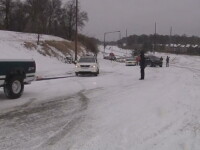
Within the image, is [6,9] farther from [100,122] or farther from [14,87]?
[100,122]

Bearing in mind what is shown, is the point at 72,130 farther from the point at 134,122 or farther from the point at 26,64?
the point at 26,64

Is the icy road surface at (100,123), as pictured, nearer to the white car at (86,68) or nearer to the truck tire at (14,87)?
the truck tire at (14,87)

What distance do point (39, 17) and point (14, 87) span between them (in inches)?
2048

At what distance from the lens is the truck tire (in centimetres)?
1448

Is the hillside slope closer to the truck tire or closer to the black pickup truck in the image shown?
the black pickup truck

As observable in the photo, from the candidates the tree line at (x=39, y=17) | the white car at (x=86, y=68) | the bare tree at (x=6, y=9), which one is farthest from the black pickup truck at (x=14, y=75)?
the bare tree at (x=6, y=9)

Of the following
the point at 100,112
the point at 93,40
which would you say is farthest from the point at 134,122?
the point at 93,40

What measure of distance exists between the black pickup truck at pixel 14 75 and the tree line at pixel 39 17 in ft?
124

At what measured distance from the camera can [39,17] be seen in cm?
6544

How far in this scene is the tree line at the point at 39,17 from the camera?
66406 millimetres

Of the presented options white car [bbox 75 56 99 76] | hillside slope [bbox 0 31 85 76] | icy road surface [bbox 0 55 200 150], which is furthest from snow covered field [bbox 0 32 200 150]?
hillside slope [bbox 0 31 85 76]

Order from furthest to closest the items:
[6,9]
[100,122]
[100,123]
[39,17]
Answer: [6,9] < [39,17] < [100,122] < [100,123]

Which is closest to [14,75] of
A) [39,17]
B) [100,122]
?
[100,122]

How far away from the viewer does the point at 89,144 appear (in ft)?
25.5
